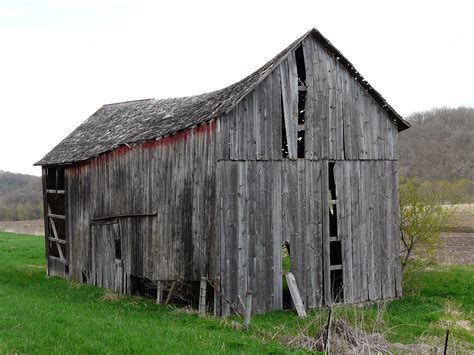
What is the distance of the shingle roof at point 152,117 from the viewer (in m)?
15.7

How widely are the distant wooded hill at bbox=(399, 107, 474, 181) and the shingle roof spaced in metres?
52.1

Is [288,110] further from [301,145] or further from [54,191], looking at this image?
[54,191]

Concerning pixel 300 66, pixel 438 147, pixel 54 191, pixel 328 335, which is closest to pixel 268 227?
pixel 300 66

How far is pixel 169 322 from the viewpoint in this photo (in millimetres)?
13477

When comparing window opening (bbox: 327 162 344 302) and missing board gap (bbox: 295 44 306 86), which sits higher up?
missing board gap (bbox: 295 44 306 86)

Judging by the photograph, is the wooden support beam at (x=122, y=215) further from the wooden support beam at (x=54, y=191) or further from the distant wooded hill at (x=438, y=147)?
the distant wooded hill at (x=438, y=147)

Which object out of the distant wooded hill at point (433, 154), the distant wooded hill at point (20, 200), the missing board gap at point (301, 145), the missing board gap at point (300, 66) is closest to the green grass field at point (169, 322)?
the missing board gap at point (301, 145)

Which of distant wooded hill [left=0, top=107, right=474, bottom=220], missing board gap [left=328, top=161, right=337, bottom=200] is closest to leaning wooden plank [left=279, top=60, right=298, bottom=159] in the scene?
missing board gap [left=328, top=161, right=337, bottom=200]

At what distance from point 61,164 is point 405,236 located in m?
13.2

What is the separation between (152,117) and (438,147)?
65.8 meters

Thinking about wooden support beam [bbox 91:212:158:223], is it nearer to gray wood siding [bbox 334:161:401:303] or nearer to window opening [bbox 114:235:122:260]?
window opening [bbox 114:235:122:260]

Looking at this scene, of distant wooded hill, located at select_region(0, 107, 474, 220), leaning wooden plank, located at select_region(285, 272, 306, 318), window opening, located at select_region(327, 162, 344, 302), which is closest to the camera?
leaning wooden plank, located at select_region(285, 272, 306, 318)

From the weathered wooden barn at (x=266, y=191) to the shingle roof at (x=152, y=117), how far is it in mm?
99

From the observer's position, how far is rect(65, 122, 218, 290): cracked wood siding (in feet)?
49.8
